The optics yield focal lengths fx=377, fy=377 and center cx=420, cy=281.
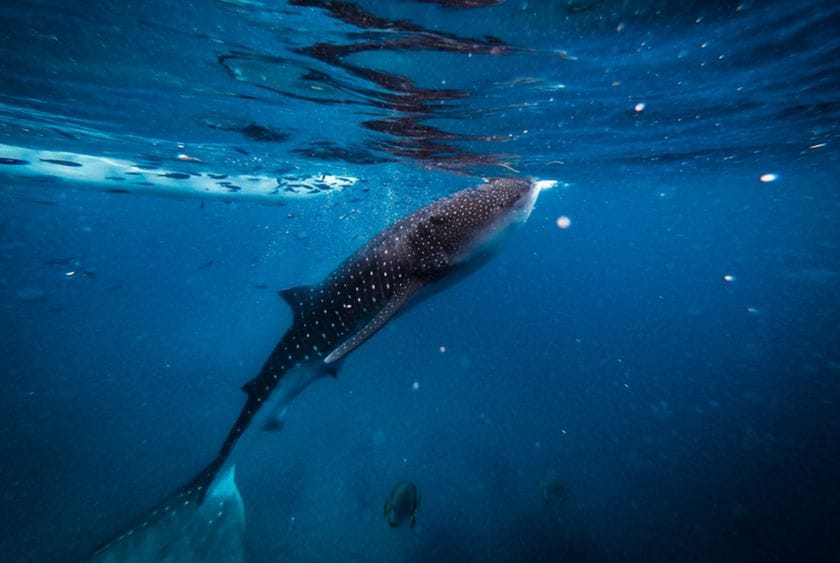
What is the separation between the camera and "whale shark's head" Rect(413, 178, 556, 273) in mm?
3570

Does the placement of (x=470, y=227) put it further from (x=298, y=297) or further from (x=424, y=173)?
(x=424, y=173)

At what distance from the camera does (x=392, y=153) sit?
47.1ft

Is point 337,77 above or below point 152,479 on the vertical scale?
above

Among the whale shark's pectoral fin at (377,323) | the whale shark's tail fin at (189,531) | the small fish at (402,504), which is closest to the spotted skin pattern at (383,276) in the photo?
the whale shark's pectoral fin at (377,323)

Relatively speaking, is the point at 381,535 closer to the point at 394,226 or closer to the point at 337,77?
the point at 394,226

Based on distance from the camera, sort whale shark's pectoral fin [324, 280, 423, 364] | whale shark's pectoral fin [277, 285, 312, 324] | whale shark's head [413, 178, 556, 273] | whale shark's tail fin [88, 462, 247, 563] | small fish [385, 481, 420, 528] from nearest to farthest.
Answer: whale shark's pectoral fin [324, 280, 423, 364]
whale shark's head [413, 178, 556, 273]
whale shark's pectoral fin [277, 285, 312, 324]
whale shark's tail fin [88, 462, 247, 563]
small fish [385, 481, 420, 528]

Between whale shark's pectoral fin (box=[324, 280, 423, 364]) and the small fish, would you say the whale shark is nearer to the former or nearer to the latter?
whale shark's pectoral fin (box=[324, 280, 423, 364])

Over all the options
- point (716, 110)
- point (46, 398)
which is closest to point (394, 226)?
point (716, 110)

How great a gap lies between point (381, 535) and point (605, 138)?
14849 millimetres

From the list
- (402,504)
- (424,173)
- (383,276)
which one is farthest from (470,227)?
(424,173)

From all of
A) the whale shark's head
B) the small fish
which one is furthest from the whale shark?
the small fish

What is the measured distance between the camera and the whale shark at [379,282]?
3592 millimetres

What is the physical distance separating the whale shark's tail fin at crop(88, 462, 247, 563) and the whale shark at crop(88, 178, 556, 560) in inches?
4.9

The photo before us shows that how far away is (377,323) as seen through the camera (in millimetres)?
3211
